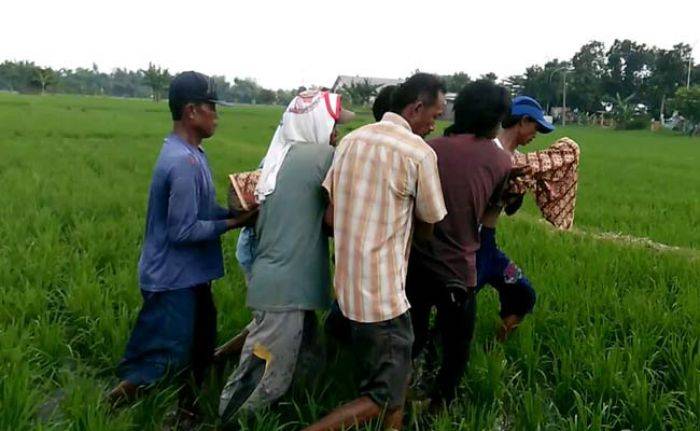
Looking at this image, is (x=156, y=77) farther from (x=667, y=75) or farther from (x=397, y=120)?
(x=397, y=120)

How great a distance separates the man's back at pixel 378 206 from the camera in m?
2.00

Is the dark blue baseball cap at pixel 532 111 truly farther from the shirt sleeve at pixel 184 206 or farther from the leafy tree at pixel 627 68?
the leafy tree at pixel 627 68

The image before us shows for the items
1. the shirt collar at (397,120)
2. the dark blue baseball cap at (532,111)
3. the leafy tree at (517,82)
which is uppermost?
the leafy tree at (517,82)

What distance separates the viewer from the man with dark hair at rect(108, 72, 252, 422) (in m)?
2.21

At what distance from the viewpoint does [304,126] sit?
2.16m

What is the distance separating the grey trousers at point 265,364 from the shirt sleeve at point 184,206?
0.35 meters

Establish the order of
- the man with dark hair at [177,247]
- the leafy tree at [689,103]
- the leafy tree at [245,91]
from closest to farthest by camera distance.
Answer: the man with dark hair at [177,247] < the leafy tree at [689,103] < the leafy tree at [245,91]

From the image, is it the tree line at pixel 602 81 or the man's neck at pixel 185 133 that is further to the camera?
the tree line at pixel 602 81

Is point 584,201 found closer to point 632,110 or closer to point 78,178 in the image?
point 78,178

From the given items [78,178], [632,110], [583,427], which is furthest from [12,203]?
[632,110]

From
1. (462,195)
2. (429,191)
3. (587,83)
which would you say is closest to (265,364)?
(429,191)

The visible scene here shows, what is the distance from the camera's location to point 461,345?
2.38 metres

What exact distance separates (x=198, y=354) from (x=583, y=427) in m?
1.42

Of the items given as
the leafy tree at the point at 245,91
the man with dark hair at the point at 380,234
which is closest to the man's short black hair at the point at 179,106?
the man with dark hair at the point at 380,234
